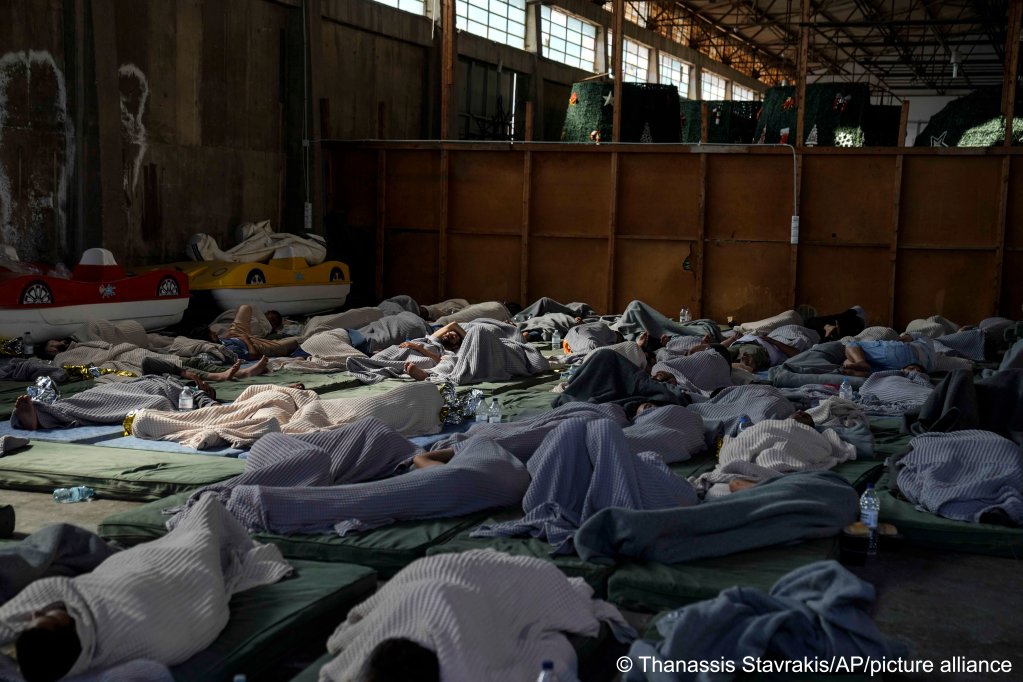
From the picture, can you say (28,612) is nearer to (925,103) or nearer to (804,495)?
(804,495)

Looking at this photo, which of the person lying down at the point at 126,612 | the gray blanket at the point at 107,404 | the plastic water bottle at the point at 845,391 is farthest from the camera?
the plastic water bottle at the point at 845,391

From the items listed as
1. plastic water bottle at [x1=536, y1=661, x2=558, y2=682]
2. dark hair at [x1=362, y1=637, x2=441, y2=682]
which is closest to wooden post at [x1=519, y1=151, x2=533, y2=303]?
plastic water bottle at [x1=536, y1=661, x2=558, y2=682]

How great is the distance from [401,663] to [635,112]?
48.7 ft

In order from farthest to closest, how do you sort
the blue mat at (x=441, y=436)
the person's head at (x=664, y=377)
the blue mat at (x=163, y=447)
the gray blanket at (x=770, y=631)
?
1. the person's head at (x=664, y=377)
2. the blue mat at (x=441, y=436)
3. the blue mat at (x=163, y=447)
4. the gray blanket at (x=770, y=631)

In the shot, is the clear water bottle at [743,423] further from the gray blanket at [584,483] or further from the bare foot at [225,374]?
the bare foot at [225,374]

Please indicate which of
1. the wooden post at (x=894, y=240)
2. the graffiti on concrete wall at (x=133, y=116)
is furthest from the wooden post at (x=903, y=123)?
the graffiti on concrete wall at (x=133, y=116)

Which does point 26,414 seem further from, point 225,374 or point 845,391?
point 845,391

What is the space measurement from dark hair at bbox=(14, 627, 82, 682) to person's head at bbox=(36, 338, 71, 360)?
7.29 m

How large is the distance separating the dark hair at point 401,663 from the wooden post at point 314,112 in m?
13.3

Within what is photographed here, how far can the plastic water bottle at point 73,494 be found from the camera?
5.54 m

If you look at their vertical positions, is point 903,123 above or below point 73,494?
above

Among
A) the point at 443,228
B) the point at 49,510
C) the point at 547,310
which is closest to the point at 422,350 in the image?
the point at 547,310

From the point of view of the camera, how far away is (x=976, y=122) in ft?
51.4

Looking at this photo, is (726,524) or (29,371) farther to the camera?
(29,371)
